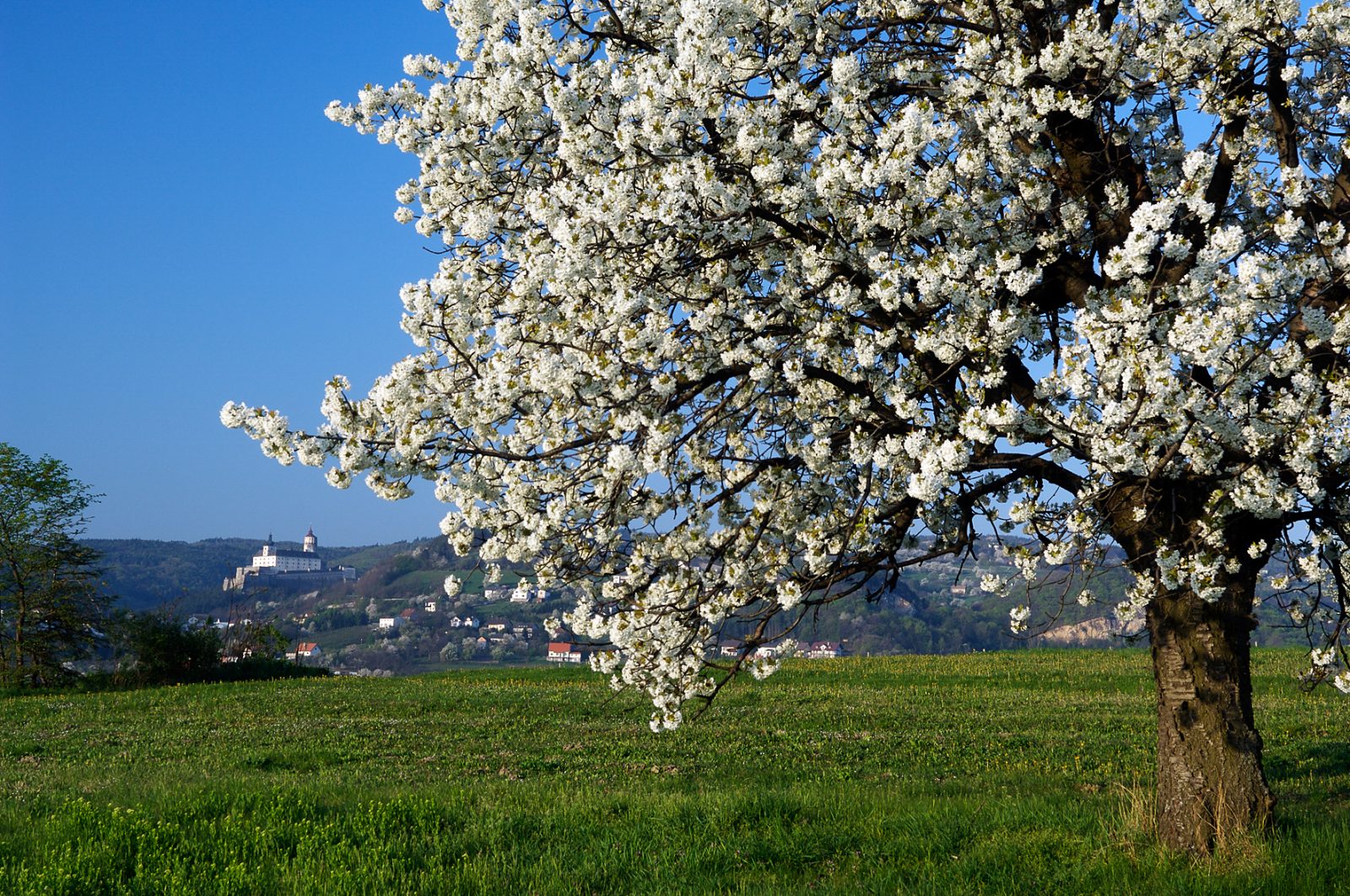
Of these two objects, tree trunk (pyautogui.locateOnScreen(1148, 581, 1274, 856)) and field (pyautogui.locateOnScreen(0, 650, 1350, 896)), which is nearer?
field (pyautogui.locateOnScreen(0, 650, 1350, 896))

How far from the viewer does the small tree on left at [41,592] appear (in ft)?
132

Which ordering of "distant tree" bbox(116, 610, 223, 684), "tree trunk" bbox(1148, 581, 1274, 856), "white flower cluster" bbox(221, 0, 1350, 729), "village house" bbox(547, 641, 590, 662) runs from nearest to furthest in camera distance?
"white flower cluster" bbox(221, 0, 1350, 729), "tree trunk" bbox(1148, 581, 1274, 856), "village house" bbox(547, 641, 590, 662), "distant tree" bbox(116, 610, 223, 684)

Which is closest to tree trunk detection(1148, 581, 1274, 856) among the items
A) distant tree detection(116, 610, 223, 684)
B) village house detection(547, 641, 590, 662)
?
village house detection(547, 641, 590, 662)

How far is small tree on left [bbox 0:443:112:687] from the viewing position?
4019 centimetres

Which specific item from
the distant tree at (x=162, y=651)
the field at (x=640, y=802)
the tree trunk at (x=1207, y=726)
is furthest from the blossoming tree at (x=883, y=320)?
the distant tree at (x=162, y=651)

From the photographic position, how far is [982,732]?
20812 millimetres

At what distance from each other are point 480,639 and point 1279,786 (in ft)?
460

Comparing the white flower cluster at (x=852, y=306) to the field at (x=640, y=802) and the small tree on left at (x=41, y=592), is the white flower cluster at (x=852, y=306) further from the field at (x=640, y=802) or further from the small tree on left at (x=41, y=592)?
the small tree on left at (x=41, y=592)

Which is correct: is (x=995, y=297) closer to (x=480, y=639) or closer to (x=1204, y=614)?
(x=1204, y=614)

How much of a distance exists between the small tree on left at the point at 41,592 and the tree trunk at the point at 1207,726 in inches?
1598

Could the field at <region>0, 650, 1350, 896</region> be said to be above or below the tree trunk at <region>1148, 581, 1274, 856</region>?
below

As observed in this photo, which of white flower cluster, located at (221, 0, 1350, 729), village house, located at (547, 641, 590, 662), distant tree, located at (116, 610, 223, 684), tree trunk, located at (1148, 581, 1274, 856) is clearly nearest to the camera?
white flower cluster, located at (221, 0, 1350, 729)

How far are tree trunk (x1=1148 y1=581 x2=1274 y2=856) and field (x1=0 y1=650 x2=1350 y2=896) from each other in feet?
0.97

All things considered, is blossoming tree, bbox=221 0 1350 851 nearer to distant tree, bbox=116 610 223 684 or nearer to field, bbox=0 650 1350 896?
field, bbox=0 650 1350 896
